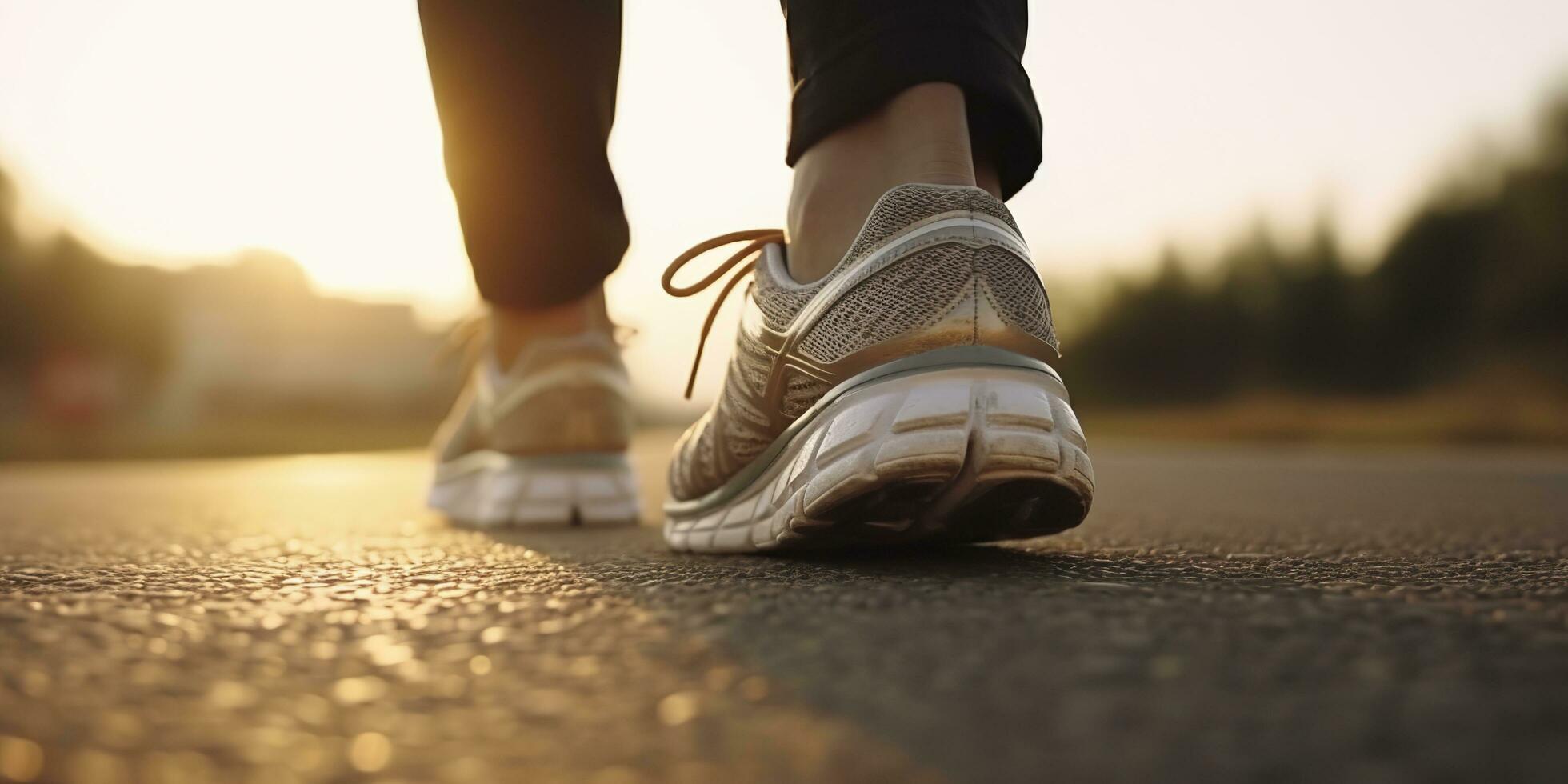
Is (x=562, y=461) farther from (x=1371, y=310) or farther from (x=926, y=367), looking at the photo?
(x=1371, y=310)

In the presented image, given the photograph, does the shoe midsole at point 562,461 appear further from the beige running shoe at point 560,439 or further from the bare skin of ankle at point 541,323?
the bare skin of ankle at point 541,323

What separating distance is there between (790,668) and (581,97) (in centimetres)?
107

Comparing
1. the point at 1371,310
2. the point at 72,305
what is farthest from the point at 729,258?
the point at 72,305

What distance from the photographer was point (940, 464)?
787mm

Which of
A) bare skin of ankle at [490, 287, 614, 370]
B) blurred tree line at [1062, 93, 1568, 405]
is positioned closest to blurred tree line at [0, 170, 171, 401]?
blurred tree line at [1062, 93, 1568, 405]

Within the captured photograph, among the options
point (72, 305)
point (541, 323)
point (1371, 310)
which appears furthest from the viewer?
point (72, 305)

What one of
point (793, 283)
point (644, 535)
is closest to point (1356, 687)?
point (793, 283)

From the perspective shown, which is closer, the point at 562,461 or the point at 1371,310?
the point at 562,461

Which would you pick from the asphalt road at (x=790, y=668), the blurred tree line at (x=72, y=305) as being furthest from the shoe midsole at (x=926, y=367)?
the blurred tree line at (x=72, y=305)

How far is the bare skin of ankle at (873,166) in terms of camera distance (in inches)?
36.4

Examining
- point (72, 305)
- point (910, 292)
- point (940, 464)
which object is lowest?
point (940, 464)

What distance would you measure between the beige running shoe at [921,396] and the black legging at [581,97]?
121 millimetres

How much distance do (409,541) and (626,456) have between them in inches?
18.0

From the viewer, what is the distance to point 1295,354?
15.1 m
